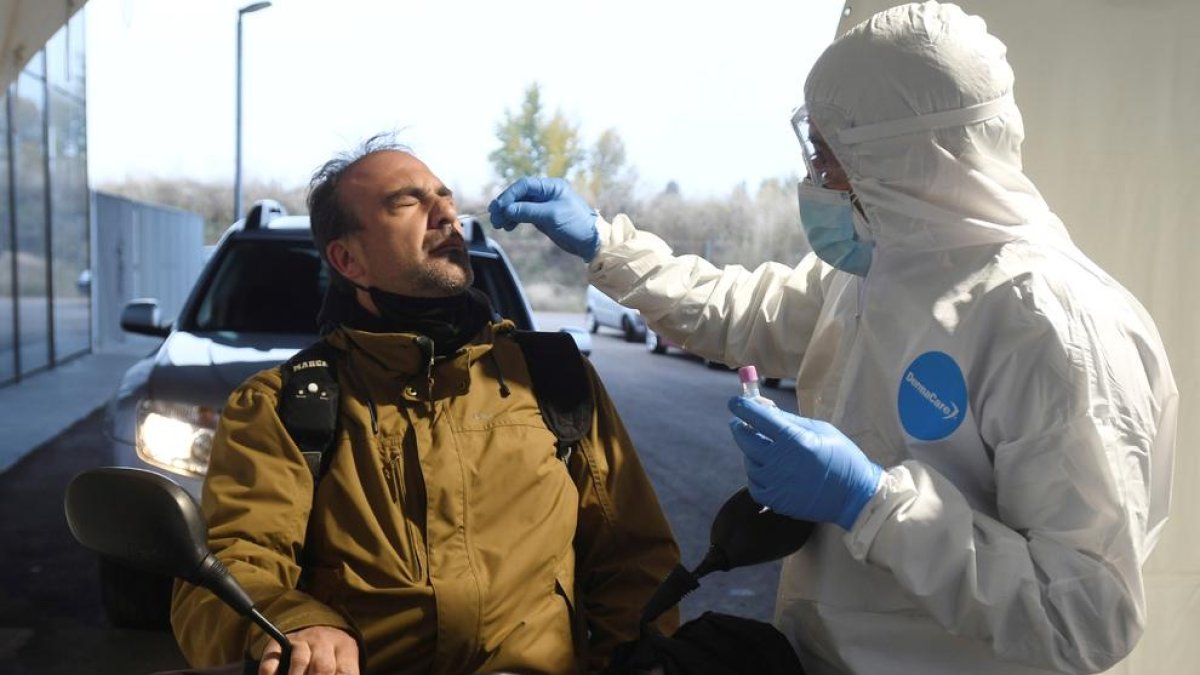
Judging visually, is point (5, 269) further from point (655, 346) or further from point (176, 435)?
point (655, 346)

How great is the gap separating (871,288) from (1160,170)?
4.12 ft

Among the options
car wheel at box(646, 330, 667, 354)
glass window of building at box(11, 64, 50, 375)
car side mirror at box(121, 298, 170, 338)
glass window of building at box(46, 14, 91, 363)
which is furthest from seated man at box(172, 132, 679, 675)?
car wheel at box(646, 330, 667, 354)

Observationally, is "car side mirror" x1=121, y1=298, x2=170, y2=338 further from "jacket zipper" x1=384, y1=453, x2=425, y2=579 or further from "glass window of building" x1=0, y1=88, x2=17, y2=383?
"glass window of building" x1=0, y1=88, x2=17, y2=383

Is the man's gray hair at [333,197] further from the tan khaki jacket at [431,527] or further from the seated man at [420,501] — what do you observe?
the tan khaki jacket at [431,527]

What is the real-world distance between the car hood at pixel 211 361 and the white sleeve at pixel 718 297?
189 cm

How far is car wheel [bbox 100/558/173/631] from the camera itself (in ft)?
13.2

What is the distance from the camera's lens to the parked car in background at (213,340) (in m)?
3.63

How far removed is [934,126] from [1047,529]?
573mm

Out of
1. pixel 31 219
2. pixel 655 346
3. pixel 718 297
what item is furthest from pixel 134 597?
pixel 655 346

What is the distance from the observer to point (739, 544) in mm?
1613

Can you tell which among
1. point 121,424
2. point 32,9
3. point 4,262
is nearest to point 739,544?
point 32,9

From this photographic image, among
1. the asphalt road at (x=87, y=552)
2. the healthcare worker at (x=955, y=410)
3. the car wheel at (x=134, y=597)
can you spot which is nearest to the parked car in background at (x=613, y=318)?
the asphalt road at (x=87, y=552)

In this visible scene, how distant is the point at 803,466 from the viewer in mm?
1451

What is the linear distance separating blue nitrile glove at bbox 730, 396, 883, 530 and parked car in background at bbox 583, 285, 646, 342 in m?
18.7
